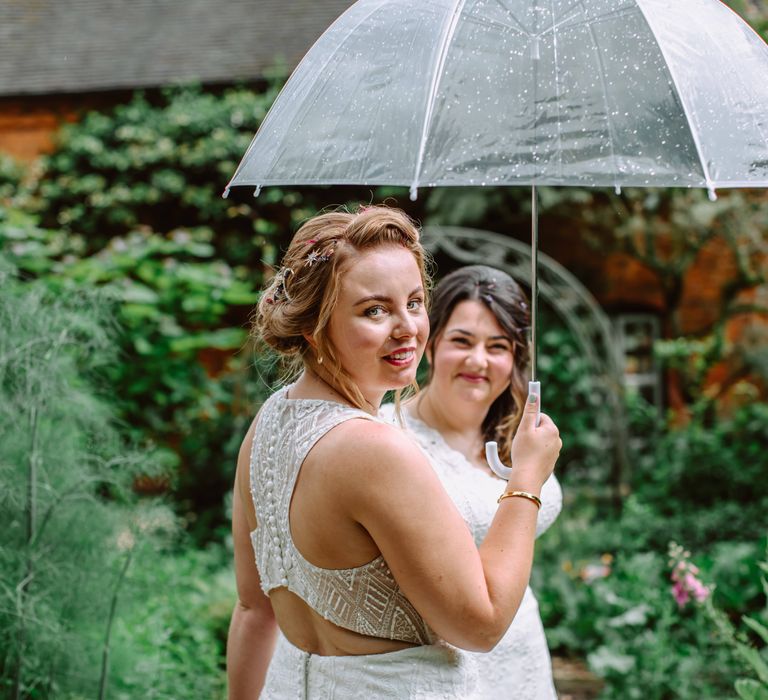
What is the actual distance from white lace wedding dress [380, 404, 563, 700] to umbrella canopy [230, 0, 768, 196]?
0.87 metres

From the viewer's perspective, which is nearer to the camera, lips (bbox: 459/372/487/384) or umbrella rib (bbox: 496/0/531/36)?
umbrella rib (bbox: 496/0/531/36)

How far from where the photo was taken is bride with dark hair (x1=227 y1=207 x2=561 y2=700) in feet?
4.98

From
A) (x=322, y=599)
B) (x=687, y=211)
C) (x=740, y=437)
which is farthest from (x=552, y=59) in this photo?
(x=687, y=211)

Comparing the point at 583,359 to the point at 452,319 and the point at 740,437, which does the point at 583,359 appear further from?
the point at 452,319

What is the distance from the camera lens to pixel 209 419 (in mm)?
7270

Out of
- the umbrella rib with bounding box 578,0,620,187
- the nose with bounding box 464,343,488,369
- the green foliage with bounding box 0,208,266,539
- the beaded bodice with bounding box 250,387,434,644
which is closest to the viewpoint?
the beaded bodice with bounding box 250,387,434,644

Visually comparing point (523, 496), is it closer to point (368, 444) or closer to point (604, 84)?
point (368, 444)

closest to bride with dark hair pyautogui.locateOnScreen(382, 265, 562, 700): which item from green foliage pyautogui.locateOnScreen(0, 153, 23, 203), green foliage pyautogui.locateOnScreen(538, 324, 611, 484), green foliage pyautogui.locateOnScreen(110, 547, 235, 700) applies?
green foliage pyautogui.locateOnScreen(110, 547, 235, 700)

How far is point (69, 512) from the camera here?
128 inches

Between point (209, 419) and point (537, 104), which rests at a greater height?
point (537, 104)

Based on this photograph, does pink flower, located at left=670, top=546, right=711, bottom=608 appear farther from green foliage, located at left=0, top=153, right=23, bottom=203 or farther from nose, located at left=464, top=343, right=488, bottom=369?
green foliage, located at left=0, top=153, right=23, bottom=203

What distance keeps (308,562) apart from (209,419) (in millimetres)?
5775

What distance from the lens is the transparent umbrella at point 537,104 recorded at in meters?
1.82

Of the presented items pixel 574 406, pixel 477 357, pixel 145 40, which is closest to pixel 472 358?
pixel 477 357
